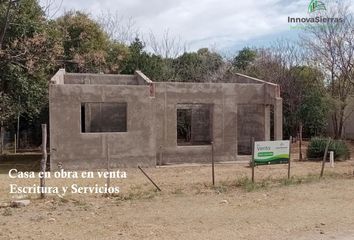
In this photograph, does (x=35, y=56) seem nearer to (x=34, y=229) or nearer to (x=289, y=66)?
(x=34, y=229)

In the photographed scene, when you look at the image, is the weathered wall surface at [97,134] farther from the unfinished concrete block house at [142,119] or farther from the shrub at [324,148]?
the shrub at [324,148]

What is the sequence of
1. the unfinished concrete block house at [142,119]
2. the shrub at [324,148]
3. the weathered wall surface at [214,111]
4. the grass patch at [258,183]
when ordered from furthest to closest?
the shrub at [324,148]
the weathered wall surface at [214,111]
the unfinished concrete block house at [142,119]
the grass patch at [258,183]

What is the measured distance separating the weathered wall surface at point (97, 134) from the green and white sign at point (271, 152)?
261 inches

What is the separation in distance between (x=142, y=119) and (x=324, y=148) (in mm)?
9291

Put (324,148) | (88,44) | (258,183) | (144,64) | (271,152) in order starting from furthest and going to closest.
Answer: (144,64), (88,44), (324,148), (271,152), (258,183)

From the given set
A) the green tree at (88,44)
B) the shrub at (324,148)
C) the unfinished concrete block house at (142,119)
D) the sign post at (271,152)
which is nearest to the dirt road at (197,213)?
the sign post at (271,152)

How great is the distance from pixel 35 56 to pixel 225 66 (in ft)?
102

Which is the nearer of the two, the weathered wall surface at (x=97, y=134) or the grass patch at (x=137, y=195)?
the grass patch at (x=137, y=195)

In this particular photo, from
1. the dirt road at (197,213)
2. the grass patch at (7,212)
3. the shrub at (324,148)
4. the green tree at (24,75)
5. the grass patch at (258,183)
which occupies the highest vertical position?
the green tree at (24,75)

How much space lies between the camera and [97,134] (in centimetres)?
1962

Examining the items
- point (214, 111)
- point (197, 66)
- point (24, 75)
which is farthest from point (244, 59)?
point (24, 75)

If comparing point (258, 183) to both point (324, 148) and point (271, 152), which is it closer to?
point (271, 152)

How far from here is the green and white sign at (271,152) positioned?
48.1ft

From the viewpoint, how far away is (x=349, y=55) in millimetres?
Result: 30672
